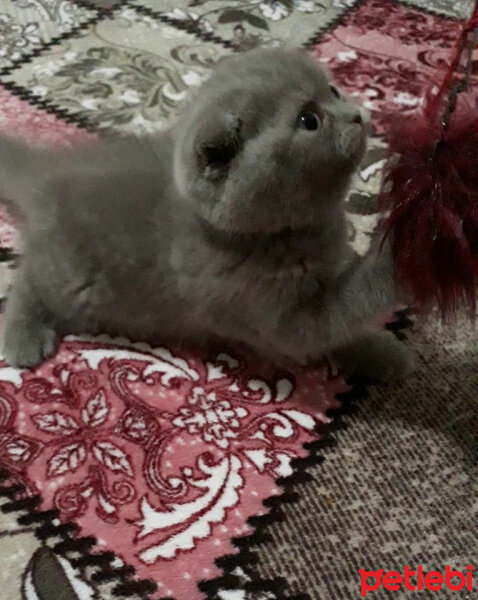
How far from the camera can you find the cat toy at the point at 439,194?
0.58 metres

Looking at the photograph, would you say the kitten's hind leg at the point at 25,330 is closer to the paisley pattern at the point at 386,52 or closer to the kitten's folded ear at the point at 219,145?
the kitten's folded ear at the point at 219,145

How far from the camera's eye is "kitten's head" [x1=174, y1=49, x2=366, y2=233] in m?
0.68

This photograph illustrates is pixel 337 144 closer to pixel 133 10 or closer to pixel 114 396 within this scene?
pixel 114 396

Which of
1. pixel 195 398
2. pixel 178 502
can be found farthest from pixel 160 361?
pixel 178 502

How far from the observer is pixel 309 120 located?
0.70m

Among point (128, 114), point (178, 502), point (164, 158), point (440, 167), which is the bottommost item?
point (178, 502)

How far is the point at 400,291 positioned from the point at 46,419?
434 mm

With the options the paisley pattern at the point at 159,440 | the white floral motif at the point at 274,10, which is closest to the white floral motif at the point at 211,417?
the paisley pattern at the point at 159,440

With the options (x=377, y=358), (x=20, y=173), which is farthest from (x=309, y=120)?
(x=20, y=173)

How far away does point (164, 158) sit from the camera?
0.84m

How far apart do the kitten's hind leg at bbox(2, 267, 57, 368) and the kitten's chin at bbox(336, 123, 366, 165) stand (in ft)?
1.44

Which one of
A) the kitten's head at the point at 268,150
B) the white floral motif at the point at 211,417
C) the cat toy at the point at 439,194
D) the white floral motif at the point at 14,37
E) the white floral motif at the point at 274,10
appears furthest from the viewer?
the white floral motif at the point at 274,10

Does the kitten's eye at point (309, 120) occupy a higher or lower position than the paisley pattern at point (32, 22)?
higher

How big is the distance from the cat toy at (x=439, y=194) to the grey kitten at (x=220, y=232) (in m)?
0.07
